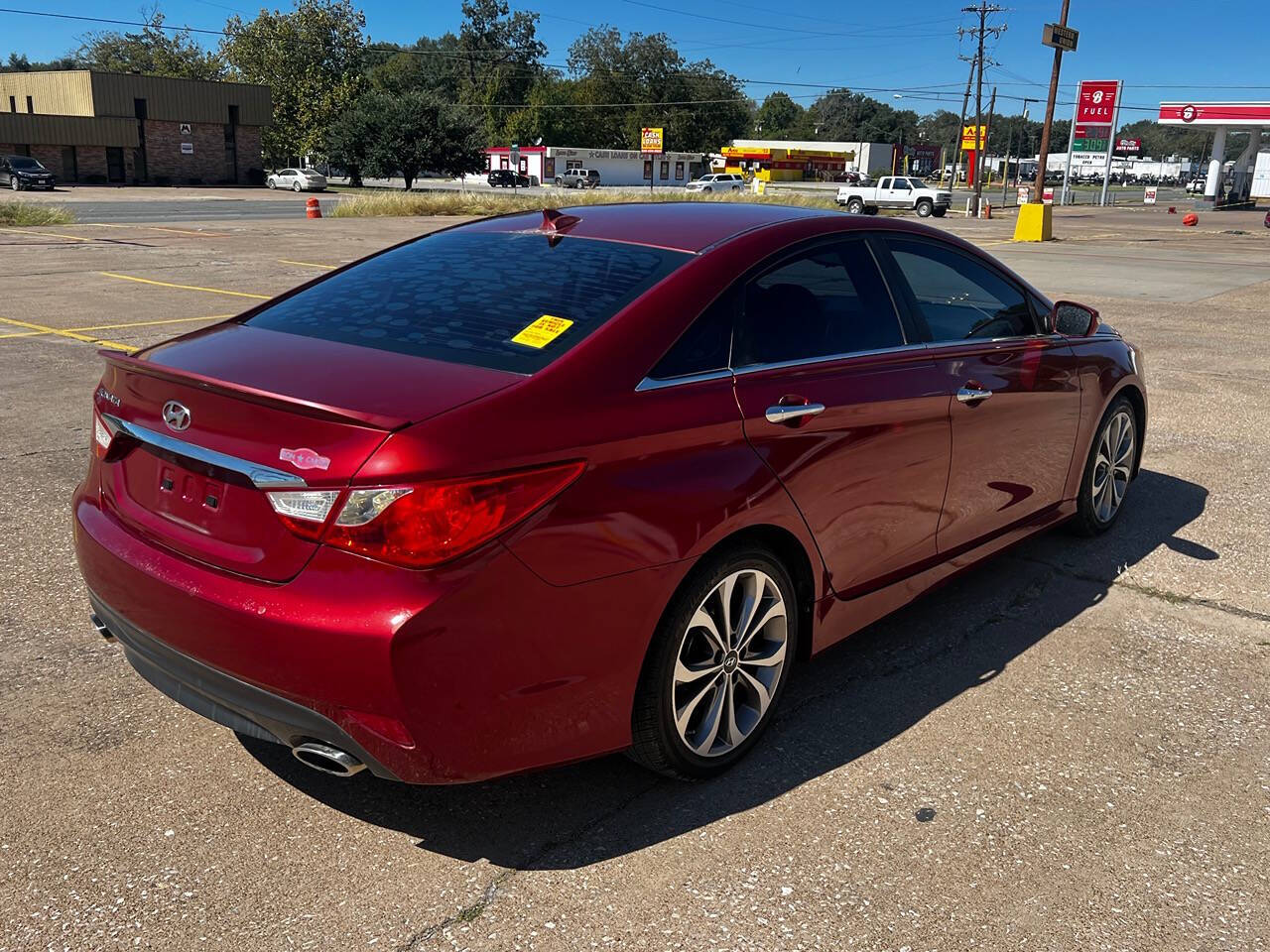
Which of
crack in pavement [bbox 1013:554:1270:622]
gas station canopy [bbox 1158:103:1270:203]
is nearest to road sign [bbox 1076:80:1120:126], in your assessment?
gas station canopy [bbox 1158:103:1270:203]

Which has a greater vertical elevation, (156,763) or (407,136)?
(407,136)

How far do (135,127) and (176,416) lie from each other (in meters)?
74.0

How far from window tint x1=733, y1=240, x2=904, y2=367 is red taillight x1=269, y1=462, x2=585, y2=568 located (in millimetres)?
1023

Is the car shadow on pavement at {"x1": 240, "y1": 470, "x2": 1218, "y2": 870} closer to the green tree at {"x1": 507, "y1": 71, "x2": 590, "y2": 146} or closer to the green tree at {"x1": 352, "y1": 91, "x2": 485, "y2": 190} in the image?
the green tree at {"x1": 352, "y1": 91, "x2": 485, "y2": 190}

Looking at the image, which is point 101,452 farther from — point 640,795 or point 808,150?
point 808,150

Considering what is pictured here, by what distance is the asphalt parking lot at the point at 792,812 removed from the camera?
2.60 metres

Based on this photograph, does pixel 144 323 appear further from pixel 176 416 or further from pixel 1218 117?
pixel 1218 117

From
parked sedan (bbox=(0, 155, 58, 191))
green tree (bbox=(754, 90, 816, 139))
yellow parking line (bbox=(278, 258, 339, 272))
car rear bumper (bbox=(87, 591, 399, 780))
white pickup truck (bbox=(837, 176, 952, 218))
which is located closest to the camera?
car rear bumper (bbox=(87, 591, 399, 780))

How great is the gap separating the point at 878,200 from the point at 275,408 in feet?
179

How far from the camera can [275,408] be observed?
2.56m

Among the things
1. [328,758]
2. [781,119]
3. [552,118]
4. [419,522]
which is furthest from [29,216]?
[781,119]

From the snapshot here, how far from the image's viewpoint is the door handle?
3113 mm

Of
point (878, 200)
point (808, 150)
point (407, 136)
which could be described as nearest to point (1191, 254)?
point (878, 200)

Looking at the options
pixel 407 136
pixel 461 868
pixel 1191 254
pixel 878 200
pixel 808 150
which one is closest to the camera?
pixel 461 868
